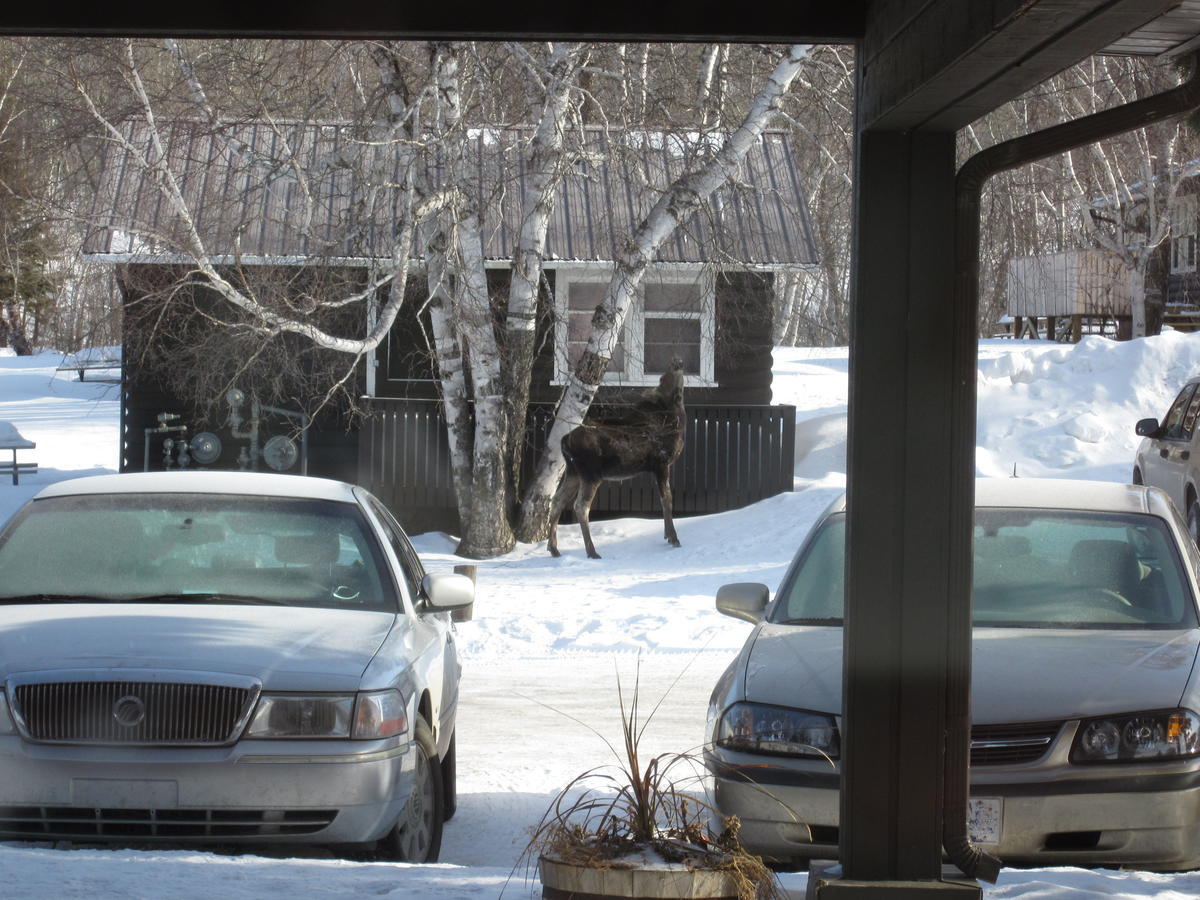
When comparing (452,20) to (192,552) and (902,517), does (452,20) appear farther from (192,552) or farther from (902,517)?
(192,552)

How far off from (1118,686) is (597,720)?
4072 millimetres

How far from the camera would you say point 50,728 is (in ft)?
15.7

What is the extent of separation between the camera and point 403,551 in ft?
22.1

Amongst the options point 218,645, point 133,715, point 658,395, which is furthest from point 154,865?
point 658,395

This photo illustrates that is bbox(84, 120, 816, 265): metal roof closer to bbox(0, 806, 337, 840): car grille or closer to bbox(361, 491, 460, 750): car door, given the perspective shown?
bbox(361, 491, 460, 750): car door

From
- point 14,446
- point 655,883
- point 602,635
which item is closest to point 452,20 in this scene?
point 655,883

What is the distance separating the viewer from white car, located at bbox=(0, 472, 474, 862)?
15.7 feet

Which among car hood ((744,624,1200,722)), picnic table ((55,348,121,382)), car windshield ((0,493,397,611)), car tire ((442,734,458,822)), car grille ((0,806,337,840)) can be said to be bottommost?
car tire ((442,734,458,822))

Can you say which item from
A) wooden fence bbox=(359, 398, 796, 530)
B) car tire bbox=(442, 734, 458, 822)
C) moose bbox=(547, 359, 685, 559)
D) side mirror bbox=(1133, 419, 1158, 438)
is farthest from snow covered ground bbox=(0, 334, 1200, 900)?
side mirror bbox=(1133, 419, 1158, 438)

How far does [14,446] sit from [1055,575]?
1951 cm

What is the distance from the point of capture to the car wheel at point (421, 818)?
17.1ft

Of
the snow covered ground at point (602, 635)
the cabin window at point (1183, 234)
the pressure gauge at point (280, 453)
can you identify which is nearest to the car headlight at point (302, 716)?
the snow covered ground at point (602, 635)

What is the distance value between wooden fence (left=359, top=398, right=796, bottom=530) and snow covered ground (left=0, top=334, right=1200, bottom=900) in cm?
94

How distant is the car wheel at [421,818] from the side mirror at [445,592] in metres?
0.63
